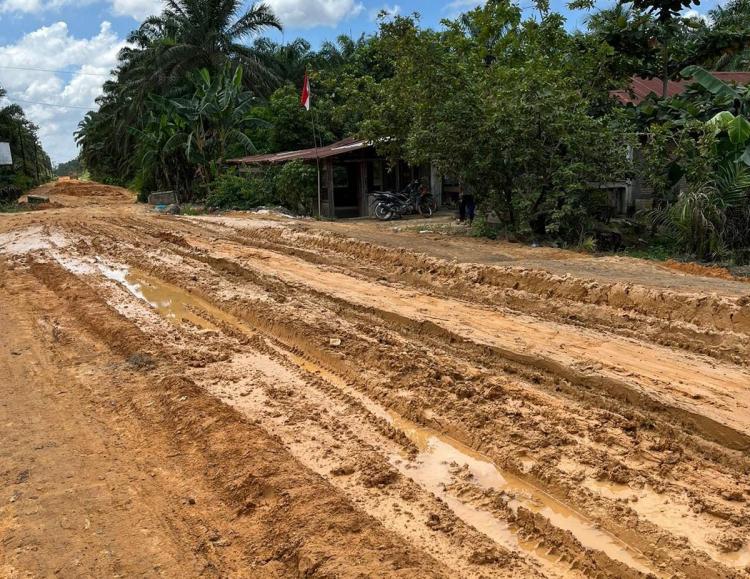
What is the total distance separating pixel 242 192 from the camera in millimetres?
24062

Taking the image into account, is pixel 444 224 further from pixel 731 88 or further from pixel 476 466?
pixel 476 466

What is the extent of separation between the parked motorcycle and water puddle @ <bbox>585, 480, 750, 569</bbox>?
17019 mm

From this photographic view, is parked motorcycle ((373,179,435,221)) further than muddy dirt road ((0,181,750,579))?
Yes

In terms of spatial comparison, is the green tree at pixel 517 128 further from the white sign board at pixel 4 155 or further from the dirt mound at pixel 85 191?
the dirt mound at pixel 85 191

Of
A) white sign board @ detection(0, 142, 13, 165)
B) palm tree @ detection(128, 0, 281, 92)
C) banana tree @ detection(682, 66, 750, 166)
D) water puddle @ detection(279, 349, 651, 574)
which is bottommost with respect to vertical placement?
water puddle @ detection(279, 349, 651, 574)

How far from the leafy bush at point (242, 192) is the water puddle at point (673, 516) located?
2077 cm

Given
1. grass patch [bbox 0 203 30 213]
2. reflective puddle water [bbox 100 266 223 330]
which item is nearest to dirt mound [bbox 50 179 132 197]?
grass patch [bbox 0 203 30 213]

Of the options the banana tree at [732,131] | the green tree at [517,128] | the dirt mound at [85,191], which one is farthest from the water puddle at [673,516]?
the dirt mound at [85,191]

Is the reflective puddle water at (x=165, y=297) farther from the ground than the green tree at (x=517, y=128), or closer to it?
closer to it

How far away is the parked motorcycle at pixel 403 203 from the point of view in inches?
816

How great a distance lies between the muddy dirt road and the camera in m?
3.31

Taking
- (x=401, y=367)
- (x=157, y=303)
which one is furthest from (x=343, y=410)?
(x=157, y=303)

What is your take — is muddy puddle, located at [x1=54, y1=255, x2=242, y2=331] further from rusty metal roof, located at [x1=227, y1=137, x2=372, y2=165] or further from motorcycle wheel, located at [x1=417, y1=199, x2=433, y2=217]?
motorcycle wheel, located at [x1=417, y1=199, x2=433, y2=217]

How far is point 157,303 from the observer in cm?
921
